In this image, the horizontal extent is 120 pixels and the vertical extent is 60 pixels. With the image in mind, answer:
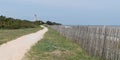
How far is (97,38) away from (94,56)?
92 centimetres

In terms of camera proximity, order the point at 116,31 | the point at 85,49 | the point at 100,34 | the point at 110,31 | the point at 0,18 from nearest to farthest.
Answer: the point at 116,31, the point at 110,31, the point at 100,34, the point at 85,49, the point at 0,18

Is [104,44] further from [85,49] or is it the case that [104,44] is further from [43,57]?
[85,49]

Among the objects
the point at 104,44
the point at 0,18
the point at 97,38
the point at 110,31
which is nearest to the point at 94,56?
the point at 97,38

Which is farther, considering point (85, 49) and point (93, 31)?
point (85, 49)

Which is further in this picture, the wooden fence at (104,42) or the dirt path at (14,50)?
the dirt path at (14,50)

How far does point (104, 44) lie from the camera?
14.9 meters

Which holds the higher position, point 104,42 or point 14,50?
point 104,42

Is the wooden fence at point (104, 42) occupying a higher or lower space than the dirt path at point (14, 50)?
higher

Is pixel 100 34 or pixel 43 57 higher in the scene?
pixel 100 34

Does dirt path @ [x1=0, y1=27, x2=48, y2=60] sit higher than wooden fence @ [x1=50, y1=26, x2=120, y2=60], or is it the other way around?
wooden fence @ [x1=50, y1=26, x2=120, y2=60]

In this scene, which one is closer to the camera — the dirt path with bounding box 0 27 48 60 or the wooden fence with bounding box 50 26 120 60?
the wooden fence with bounding box 50 26 120 60

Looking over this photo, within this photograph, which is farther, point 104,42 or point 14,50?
point 14,50

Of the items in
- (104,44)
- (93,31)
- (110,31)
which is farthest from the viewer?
(93,31)

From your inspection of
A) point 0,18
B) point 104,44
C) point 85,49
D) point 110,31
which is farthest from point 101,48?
point 0,18
